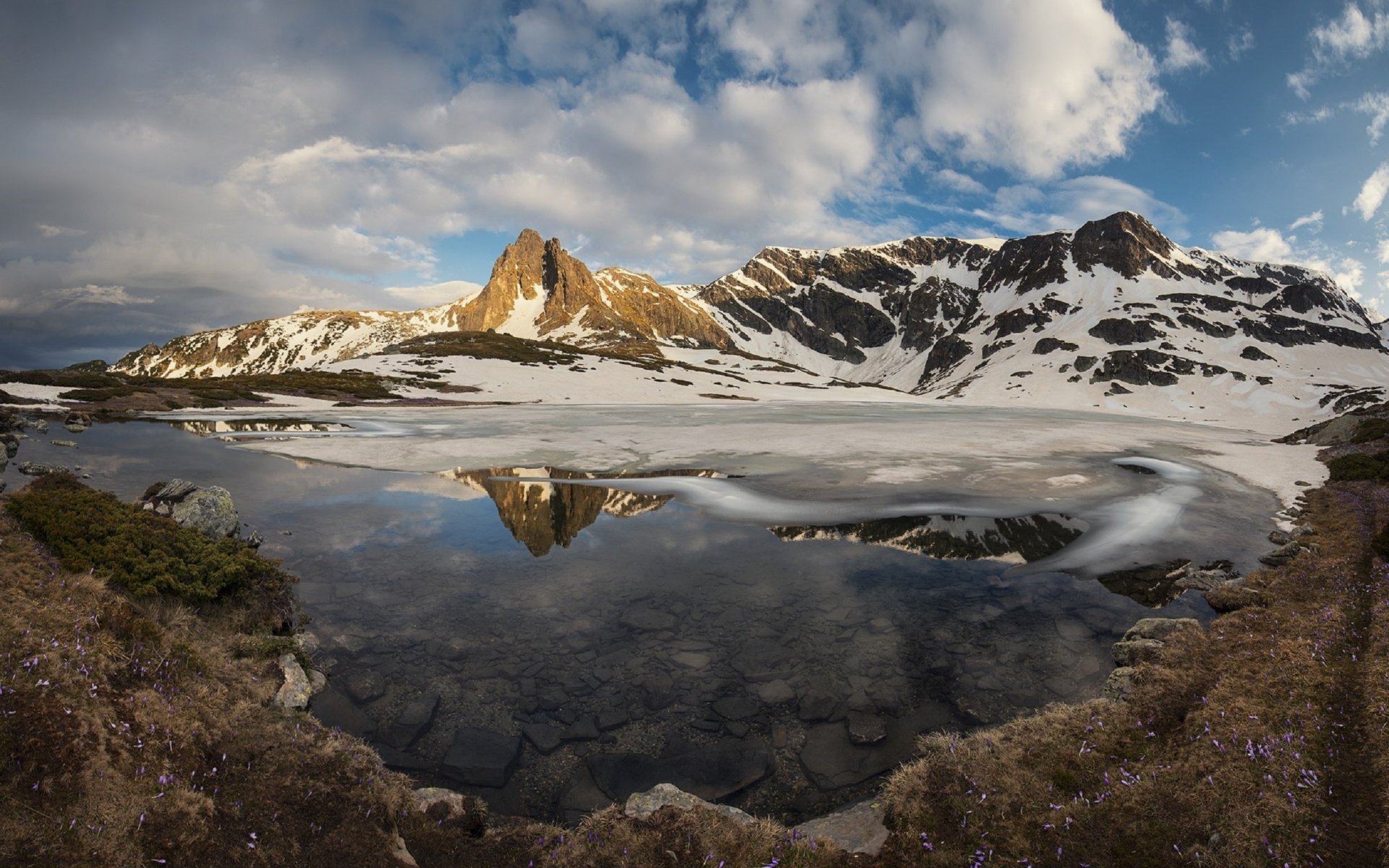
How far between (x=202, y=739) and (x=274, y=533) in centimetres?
1316

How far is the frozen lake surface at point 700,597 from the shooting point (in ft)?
28.7

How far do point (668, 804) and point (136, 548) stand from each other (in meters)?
11.5

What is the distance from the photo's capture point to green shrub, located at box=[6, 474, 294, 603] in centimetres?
1046

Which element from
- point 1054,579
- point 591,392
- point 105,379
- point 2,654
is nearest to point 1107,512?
point 1054,579

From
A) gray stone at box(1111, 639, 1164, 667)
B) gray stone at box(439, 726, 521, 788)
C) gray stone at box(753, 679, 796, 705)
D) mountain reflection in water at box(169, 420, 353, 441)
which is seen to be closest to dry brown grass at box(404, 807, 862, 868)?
gray stone at box(439, 726, 521, 788)

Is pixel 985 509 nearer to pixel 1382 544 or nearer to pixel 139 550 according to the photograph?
pixel 1382 544

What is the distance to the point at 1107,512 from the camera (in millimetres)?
22641

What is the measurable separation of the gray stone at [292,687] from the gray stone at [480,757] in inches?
105

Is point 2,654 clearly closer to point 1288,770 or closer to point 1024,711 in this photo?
point 1024,711

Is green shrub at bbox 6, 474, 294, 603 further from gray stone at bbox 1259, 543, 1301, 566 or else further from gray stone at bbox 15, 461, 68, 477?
gray stone at bbox 1259, 543, 1301, 566

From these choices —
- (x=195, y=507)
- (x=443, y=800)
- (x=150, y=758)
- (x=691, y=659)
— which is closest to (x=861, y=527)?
(x=691, y=659)

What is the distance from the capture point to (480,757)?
8375 mm

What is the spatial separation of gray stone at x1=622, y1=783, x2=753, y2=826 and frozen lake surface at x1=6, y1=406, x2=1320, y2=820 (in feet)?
2.35

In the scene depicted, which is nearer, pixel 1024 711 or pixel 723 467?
pixel 1024 711
